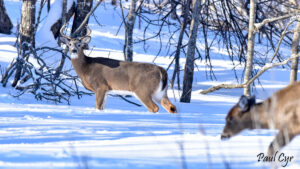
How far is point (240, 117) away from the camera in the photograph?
521 cm

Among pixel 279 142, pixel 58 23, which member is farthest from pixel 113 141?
pixel 58 23

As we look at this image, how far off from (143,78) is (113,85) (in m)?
0.69

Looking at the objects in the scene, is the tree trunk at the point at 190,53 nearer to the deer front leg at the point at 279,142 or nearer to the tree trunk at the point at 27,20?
the tree trunk at the point at 27,20

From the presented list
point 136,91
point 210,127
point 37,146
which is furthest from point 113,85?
point 37,146

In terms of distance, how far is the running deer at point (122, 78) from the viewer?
1033 centimetres

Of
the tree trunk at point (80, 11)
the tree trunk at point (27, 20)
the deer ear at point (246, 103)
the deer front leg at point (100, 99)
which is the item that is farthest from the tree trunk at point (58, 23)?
the deer ear at point (246, 103)

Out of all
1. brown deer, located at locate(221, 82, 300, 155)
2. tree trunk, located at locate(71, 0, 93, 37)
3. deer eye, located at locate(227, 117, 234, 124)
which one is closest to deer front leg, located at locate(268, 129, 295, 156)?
brown deer, located at locate(221, 82, 300, 155)

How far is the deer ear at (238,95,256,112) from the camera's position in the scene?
5.07m

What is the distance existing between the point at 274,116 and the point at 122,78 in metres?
5.98

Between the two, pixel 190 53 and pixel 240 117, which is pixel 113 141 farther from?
pixel 190 53

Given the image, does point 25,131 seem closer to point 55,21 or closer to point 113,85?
point 113,85

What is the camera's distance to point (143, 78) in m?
10.3

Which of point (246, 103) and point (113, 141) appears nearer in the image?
point (246, 103)

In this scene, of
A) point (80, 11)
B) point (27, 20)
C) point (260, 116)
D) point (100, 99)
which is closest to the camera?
point (260, 116)
